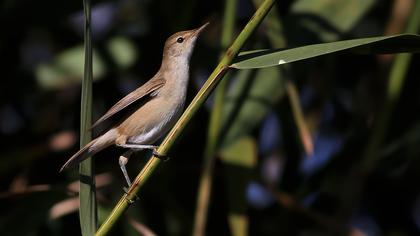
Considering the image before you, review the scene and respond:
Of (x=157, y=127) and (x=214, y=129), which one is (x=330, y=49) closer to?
(x=214, y=129)

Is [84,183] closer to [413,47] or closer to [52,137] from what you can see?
[413,47]

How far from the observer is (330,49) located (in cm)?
180

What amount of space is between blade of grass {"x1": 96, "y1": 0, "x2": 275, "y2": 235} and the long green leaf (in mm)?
46

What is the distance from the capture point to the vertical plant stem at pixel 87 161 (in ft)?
6.18

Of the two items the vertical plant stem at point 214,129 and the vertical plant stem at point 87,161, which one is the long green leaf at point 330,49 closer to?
the vertical plant stem at point 87,161

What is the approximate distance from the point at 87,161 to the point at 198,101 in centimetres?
50

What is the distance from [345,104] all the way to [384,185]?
51 centimetres

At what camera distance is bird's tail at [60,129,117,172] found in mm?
2324

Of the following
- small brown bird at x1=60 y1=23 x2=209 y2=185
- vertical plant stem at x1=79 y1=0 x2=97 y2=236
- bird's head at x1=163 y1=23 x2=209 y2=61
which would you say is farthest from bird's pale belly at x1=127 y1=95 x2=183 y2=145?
vertical plant stem at x1=79 y1=0 x2=97 y2=236

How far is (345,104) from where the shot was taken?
4.19 meters

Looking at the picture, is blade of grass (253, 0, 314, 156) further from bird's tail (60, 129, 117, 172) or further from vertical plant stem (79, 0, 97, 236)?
vertical plant stem (79, 0, 97, 236)

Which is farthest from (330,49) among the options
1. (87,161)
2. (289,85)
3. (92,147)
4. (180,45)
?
(180,45)

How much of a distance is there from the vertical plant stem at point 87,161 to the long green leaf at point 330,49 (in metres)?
0.37

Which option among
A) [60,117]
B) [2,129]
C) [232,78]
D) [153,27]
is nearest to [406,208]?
[232,78]
